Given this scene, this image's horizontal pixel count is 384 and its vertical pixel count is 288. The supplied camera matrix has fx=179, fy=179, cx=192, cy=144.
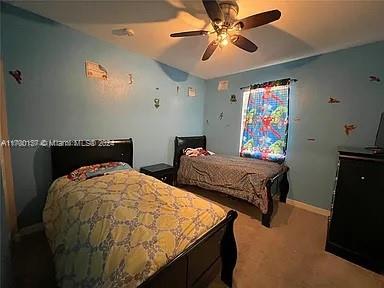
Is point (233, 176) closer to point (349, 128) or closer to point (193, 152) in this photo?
point (193, 152)

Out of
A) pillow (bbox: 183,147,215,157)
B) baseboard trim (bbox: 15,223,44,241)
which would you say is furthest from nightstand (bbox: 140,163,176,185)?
baseboard trim (bbox: 15,223,44,241)

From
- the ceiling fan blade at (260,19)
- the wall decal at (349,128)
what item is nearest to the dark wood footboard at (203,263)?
the ceiling fan blade at (260,19)

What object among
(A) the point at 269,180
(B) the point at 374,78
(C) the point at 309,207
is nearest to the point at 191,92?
(A) the point at 269,180

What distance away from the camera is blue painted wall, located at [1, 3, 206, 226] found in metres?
1.99

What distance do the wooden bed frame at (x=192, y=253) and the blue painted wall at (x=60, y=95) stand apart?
6.6 inches

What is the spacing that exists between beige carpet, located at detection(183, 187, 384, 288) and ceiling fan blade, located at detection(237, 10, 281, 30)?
229cm

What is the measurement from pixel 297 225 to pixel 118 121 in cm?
310

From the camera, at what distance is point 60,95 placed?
227cm

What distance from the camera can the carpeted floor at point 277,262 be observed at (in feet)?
5.28

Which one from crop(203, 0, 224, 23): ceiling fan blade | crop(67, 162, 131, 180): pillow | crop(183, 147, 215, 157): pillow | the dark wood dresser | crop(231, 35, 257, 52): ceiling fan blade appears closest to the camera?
crop(203, 0, 224, 23): ceiling fan blade

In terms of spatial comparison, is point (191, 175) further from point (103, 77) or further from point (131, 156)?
point (103, 77)

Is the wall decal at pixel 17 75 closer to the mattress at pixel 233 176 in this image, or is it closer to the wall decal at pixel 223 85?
the mattress at pixel 233 176

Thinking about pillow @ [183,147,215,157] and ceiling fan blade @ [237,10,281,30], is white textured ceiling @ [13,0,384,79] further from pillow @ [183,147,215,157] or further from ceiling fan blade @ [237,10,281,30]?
Answer: pillow @ [183,147,215,157]

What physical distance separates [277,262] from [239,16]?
2627mm
